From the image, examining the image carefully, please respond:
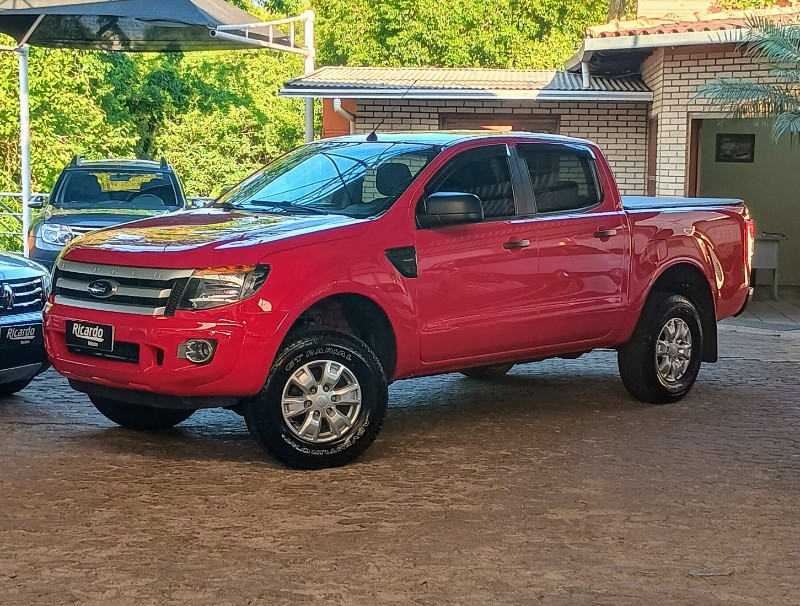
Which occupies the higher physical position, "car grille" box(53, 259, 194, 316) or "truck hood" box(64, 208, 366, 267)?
"truck hood" box(64, 208, 366, 267)

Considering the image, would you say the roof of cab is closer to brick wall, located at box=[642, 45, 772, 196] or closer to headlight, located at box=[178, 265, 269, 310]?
headlight, located at box=[178, 265, 269, 310]

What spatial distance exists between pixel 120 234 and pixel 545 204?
9.22 feet

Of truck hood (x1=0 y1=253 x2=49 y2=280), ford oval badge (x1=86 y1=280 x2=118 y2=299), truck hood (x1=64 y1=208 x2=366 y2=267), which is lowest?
truck hood (x1=0 y1=253 x2=49 y2=280)

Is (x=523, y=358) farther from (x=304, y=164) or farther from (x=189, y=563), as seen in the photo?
(x=189, y=563)

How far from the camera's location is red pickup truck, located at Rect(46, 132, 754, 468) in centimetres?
661

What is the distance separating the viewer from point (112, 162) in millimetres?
15102

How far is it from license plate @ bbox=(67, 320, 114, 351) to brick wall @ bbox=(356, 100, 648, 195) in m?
11.7

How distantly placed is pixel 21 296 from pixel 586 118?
11.7m

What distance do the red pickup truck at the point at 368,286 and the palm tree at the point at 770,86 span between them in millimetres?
4800

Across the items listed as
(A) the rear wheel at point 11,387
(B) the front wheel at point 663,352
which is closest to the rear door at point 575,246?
(B) the front wheel at point 663,352

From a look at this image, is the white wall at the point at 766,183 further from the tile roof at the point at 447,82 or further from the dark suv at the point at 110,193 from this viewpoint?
the dark suv at the point at 110,193

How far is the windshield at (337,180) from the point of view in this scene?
7.54 metres

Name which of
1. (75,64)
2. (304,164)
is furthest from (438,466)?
(75,64)

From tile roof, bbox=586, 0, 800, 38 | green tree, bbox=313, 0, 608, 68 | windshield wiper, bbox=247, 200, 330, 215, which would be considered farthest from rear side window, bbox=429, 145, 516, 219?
green tree, bbox=313, 0, 608, 68
